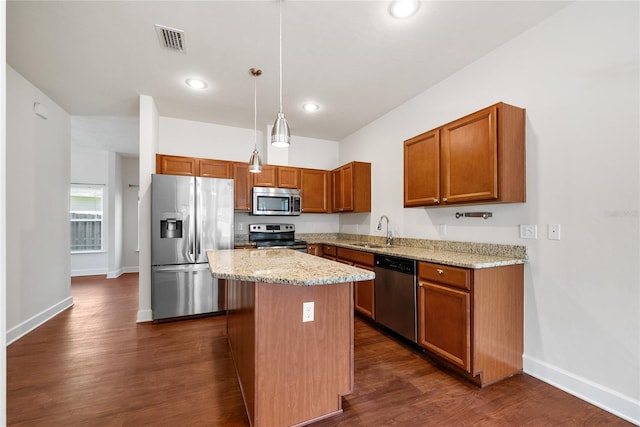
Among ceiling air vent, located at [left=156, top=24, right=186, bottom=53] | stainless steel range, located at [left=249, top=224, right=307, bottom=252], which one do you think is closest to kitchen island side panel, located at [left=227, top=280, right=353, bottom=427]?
ceiling air vent, located at [left=156, top=24, right=186, bottom=53]

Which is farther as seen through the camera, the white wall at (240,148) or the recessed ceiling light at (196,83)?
the white wall at (240,148)

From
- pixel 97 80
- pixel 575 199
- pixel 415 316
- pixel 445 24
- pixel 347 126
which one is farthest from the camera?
pixel 347 126

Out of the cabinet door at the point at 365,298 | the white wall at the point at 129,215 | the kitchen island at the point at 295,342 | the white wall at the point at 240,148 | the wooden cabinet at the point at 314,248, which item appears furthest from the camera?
the white wall at the point at 129,215

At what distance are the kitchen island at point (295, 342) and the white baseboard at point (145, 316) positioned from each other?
2297mm

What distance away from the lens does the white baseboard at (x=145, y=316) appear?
11.2 feet

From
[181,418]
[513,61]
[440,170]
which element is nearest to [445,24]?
[513,61]

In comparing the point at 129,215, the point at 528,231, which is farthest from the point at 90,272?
the point at 528,231

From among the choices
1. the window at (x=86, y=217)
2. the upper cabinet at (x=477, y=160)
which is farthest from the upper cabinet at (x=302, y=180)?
the window at (x=86, y=217)

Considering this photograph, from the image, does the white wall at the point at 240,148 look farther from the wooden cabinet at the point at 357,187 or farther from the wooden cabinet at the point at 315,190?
the wooden cabinet at the point at 357,187

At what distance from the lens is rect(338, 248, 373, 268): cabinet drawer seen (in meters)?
3.21

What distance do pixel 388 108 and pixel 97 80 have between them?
3.42 m

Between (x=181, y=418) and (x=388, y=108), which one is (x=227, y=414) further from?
(x=388, y=108)

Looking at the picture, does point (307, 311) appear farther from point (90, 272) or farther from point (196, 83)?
point (90, 272)

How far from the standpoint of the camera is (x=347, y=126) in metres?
4.53
